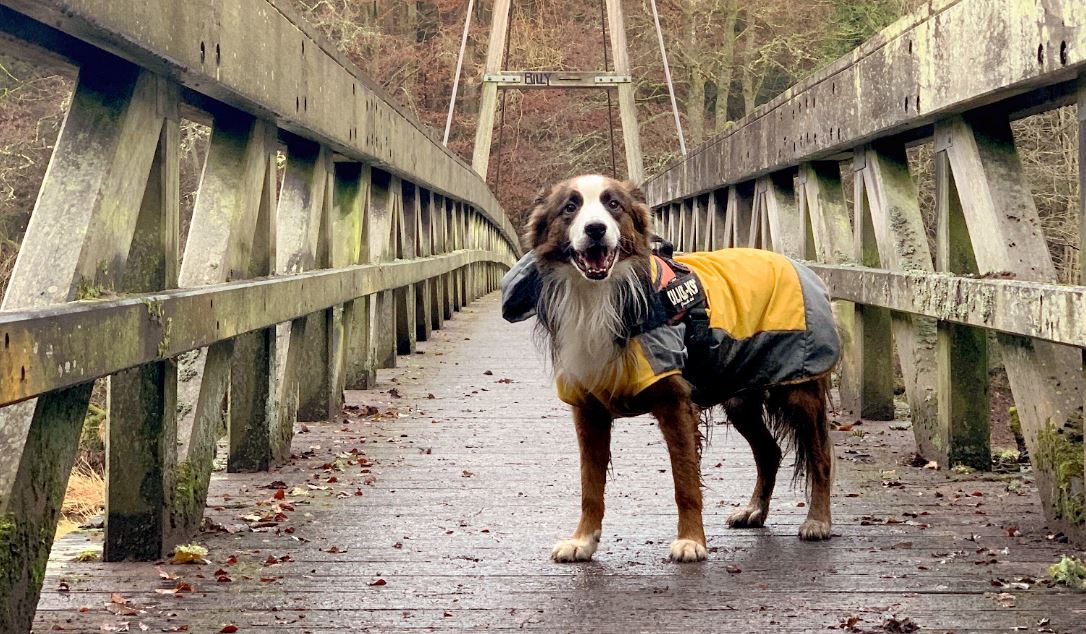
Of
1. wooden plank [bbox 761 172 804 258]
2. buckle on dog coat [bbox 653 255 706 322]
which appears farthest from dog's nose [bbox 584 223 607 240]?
wooden plank [bbox 761 172 804 258]

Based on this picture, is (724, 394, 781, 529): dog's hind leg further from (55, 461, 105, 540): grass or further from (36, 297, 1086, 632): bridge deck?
(55, 461, 105, 540): grass

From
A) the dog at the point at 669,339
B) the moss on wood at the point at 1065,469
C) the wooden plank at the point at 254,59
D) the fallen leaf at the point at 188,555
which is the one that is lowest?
the fallen leaf at the point at 188,555

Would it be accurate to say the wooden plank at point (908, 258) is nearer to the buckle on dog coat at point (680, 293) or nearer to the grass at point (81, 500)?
the buckle on dog coat at point (680, 293)

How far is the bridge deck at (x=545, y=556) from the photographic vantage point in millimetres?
3416

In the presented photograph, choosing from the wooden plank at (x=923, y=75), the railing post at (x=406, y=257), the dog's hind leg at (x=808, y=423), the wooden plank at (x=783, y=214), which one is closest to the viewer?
the wooden plank at (x=923, y=75)

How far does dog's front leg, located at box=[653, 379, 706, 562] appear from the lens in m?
4.16

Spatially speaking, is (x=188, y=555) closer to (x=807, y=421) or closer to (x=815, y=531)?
(x=815, y=531)

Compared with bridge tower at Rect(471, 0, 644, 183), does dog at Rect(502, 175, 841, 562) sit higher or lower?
lower

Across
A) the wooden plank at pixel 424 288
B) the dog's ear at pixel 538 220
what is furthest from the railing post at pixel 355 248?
the wooden plank at pixel 424 288

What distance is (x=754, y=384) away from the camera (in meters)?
4.62

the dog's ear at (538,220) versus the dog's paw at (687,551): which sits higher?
the dog's ear at (538,220)

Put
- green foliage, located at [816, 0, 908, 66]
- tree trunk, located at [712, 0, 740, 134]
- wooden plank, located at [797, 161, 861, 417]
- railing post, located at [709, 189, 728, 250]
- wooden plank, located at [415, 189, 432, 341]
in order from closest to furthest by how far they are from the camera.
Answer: wooden plank, located at [797, 161, 861, 417] < wooden plank, located at [415, 189, 432, 341] < railing post, located at [709, 189, 728, 250] < green foliage, located at [816, 0, 908, 66] < tree trunk, located at [712, 0, 740, 134]

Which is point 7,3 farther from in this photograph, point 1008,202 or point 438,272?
point 438,272

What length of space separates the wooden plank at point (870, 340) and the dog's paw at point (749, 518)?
224 cm
